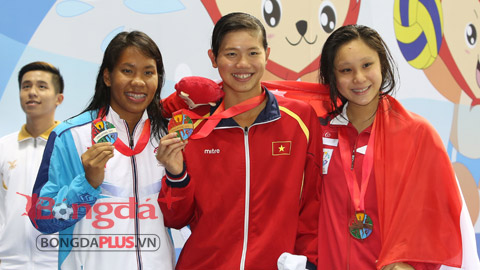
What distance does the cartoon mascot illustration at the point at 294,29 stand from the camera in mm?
3160

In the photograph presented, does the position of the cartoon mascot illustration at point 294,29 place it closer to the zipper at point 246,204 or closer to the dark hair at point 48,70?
the dark hair at point 48,70

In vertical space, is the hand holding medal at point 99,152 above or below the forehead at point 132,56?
below

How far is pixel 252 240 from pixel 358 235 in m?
0.40

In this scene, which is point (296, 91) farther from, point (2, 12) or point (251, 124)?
point (2, 12)

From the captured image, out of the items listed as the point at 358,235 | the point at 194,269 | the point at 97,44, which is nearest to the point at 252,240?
the point at 194,269

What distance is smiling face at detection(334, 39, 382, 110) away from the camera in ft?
5.81

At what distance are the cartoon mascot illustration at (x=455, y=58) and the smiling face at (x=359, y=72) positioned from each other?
8.07ft

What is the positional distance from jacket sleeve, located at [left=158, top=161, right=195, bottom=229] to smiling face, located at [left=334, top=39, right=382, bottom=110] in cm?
73

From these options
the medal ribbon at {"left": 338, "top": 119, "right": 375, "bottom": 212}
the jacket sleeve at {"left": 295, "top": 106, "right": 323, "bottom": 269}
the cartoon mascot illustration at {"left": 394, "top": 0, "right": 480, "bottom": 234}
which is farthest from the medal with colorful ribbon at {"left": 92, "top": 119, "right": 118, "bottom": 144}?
the cartoon mascot illustration at {"left": 394, "top": 0, "right": 480, "bottom": 234}

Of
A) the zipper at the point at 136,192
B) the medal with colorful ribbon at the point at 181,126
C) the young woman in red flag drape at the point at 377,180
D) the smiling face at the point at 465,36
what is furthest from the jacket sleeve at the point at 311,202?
the smiling face at the point at 465,36

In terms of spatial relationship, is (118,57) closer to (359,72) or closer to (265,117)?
(265,117)

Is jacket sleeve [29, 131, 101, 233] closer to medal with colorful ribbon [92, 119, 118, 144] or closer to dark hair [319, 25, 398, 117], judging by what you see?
medal with colorful ribbon [92, 119, 118, 144]

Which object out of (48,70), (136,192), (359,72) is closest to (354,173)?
(359,72)

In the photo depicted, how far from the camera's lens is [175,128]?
5.30 feet
